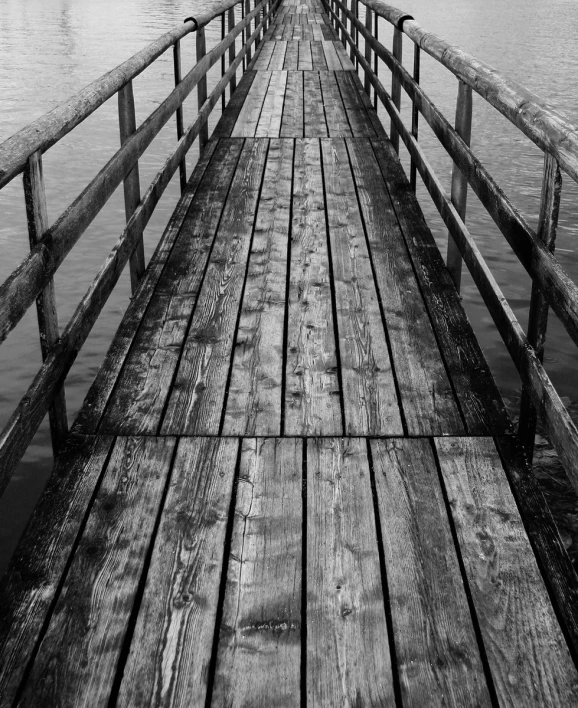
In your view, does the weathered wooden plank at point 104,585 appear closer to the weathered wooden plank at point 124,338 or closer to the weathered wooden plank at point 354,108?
the weathered wooden plank at point 124,338

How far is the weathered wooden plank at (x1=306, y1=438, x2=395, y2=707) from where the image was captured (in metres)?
1.75

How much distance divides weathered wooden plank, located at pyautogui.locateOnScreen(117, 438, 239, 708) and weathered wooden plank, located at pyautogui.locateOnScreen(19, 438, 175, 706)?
38 mm

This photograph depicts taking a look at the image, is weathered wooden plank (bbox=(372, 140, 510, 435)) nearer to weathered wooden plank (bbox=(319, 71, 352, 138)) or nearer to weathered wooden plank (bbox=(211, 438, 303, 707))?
weathered wooden plank (bbox=(211, 438, 303, 707))

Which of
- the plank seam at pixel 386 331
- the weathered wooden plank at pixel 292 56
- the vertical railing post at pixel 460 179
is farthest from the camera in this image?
the weathered wooden plank at pixel 292 56

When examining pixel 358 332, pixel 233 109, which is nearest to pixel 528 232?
pixel 358 332

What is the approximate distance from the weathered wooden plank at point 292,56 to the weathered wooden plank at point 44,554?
28.0ft

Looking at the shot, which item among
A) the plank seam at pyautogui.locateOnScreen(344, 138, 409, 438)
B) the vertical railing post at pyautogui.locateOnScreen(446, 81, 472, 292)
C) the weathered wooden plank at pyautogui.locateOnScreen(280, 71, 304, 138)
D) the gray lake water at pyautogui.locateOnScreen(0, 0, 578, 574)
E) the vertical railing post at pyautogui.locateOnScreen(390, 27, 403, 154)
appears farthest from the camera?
the weathered wooden plank at pyautogui.locateOnScreen(280, 71, 304, 138)

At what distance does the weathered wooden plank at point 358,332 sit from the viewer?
8.98 feet

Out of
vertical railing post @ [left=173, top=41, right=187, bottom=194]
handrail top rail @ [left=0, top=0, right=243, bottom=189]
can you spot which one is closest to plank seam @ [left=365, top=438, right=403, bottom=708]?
handrail top rail @ [left=0, top=0, right=243, bottom=189]

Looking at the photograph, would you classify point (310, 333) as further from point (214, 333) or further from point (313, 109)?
point (313, 109)

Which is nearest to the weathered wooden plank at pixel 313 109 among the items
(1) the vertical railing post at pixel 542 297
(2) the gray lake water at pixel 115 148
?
(2) the gray lake water at pixel 115 148

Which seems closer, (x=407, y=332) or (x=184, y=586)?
(x=184, y=586)

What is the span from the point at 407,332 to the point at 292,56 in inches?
353

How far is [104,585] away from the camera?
201cm
